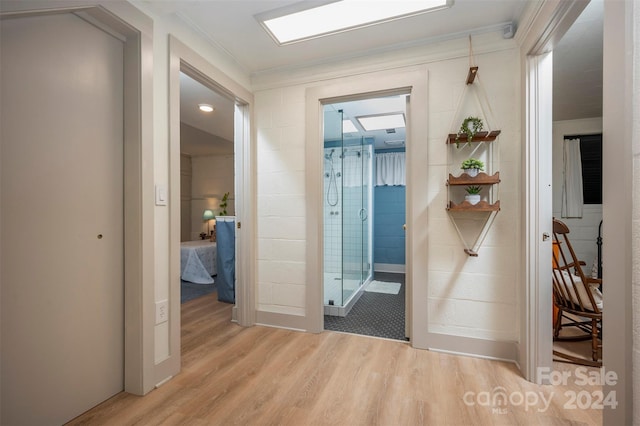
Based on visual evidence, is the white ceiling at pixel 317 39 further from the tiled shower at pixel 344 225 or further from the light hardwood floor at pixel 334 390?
the light hardwood floor at pixel 334 390

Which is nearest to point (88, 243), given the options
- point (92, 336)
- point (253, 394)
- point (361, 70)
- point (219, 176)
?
point (92, 336)

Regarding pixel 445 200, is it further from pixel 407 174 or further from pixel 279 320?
pixel 279 320

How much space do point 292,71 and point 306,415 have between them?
8.62ft

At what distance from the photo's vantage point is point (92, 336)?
4.99ft

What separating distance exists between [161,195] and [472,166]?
6.85 ft

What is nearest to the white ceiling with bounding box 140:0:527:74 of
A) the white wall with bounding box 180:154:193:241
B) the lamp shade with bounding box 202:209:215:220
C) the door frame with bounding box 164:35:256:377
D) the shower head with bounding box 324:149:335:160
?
the door frame with bounding box 164:35:256:377

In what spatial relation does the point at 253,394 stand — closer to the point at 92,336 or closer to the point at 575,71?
the point at 92,336

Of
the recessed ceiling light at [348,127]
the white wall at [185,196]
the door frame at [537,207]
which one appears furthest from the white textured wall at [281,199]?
the white wall at [185,196]

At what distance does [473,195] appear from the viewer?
6.48 ft

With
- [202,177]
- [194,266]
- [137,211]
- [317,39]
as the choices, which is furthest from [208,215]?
[317,39]

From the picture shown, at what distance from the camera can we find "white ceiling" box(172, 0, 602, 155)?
1831 mm

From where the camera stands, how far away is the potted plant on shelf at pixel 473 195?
77.1 inches

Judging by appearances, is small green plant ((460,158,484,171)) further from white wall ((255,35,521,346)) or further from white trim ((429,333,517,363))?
white trim ((429,333,517,363))

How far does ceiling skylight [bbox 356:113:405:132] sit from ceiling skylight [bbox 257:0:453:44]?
1.79 m
